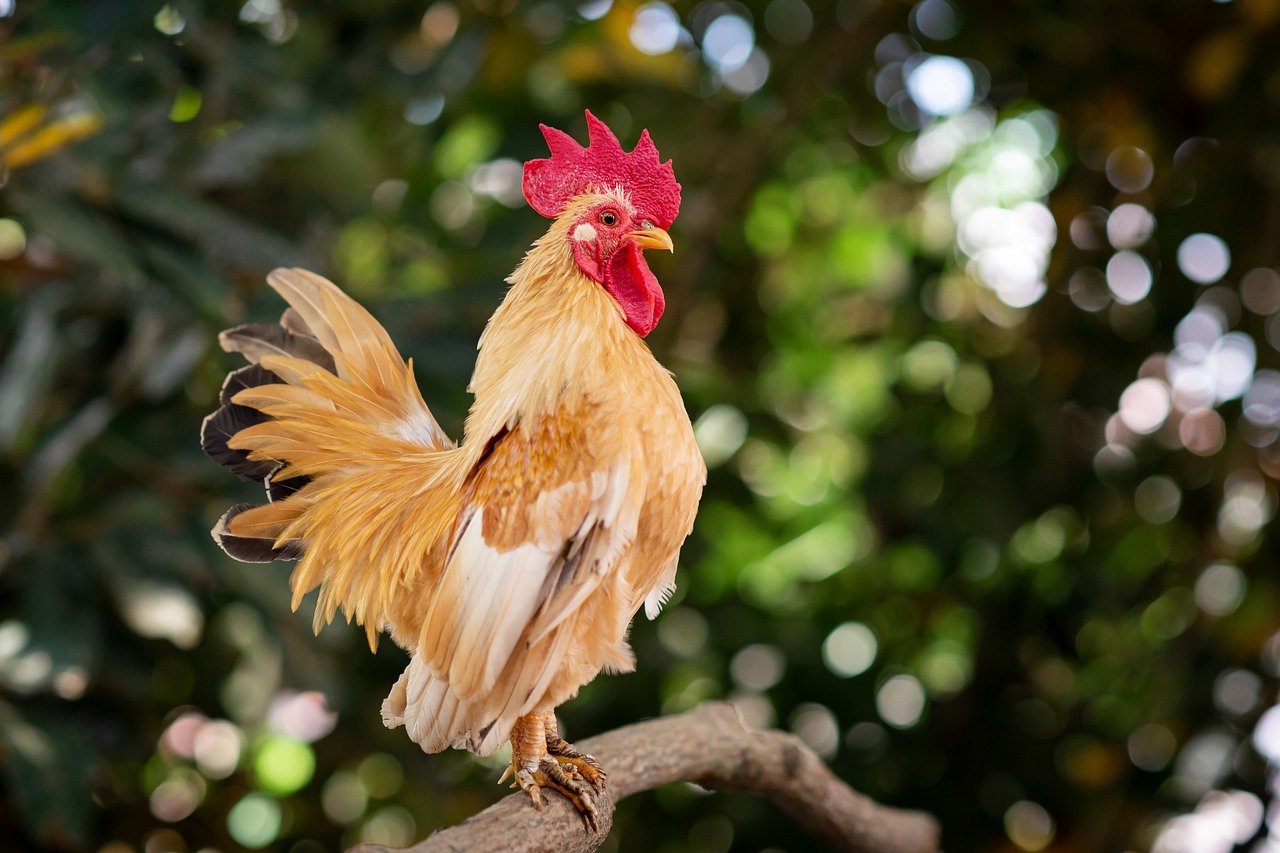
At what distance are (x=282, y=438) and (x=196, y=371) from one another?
2.94 feet

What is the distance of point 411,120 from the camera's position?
6.13 ft

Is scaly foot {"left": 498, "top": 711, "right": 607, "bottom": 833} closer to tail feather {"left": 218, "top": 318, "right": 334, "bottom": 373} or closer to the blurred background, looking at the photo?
tail feather {"left": 218, "top": 318, "right": 334, "bottom": 373}

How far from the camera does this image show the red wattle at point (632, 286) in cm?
80

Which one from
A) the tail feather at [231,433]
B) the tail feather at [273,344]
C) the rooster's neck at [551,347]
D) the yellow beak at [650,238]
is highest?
the yellow beak at [650,238]

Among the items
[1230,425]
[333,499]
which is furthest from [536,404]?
[1230,425]

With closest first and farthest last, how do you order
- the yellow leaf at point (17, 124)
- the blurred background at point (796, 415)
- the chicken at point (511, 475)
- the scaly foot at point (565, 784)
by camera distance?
the chicken at point (511, 475), the scaly foot at point (565, 784), the yellow leaf at point (17, 124), the blurred background at point (796, 415)

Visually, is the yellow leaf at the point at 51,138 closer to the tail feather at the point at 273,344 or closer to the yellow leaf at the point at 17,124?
the yellow leaf at the point at 17,124

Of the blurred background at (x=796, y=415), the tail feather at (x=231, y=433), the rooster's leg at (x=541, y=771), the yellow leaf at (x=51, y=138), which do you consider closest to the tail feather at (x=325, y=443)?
the tail feather at (x=231, y=433)

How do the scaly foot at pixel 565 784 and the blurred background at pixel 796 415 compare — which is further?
the blurred background at pixel 796 415

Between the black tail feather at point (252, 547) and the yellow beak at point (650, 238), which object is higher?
the yellow beak at point (650, 238)

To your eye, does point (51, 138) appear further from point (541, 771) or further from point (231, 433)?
point (541, 771)

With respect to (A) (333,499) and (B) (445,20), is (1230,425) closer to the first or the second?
(B) (445,20)

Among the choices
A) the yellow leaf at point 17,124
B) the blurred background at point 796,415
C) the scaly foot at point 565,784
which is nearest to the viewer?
the scaly foot at point 565,784

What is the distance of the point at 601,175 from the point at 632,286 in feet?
0.27
